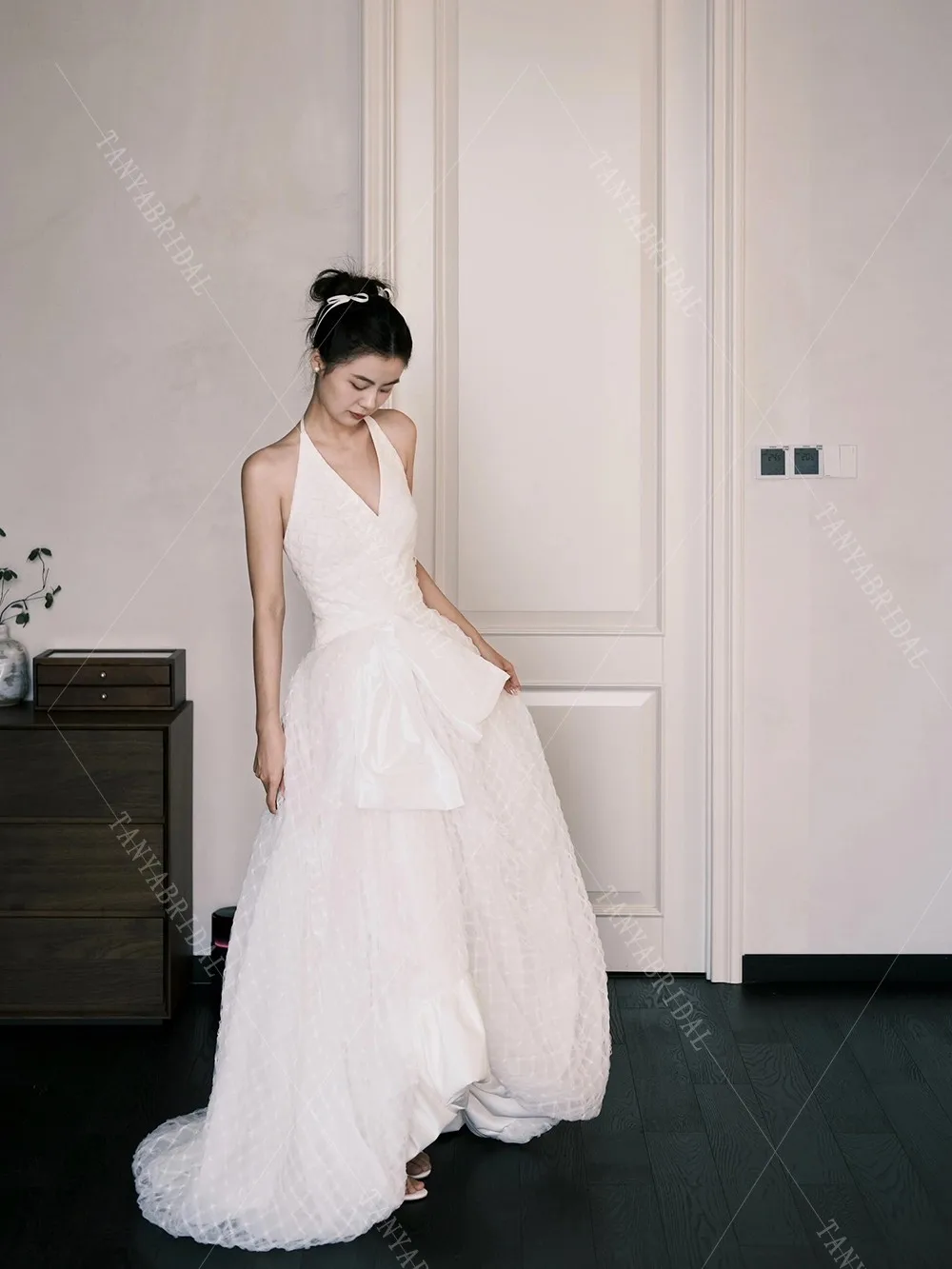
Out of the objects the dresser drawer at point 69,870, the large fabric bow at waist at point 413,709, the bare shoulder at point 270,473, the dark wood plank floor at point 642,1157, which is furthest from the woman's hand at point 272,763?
the dresser drawer at point 69,870

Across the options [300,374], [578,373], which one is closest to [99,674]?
[300,374]

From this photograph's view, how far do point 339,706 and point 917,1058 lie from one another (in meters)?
1.57

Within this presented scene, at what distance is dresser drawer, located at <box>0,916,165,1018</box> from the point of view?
9.74ft

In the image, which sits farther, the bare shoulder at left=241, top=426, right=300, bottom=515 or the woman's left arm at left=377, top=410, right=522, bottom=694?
the woman's left arm at left=377, top=410, right=522, bottom=694

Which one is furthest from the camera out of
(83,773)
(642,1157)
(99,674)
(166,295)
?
(166,295)

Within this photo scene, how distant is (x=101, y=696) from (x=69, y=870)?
41 centimetres

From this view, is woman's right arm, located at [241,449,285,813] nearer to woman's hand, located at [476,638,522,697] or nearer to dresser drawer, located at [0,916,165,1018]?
woman's hand, located at [476,638,522,697]

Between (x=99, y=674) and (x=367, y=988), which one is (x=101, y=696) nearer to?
(x=99, y=674)

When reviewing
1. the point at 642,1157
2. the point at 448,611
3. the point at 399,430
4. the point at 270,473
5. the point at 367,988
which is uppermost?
the point at 399,430

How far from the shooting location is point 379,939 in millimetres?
2160

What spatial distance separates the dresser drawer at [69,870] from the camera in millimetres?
2965

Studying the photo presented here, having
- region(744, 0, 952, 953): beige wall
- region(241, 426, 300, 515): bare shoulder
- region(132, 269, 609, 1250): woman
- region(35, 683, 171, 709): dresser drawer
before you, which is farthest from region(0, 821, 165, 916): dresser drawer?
region(744, 0, 952, 953): beige wall

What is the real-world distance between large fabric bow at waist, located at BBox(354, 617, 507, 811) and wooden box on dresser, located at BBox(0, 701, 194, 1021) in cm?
88

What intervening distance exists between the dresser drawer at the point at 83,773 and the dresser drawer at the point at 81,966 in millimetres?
249
